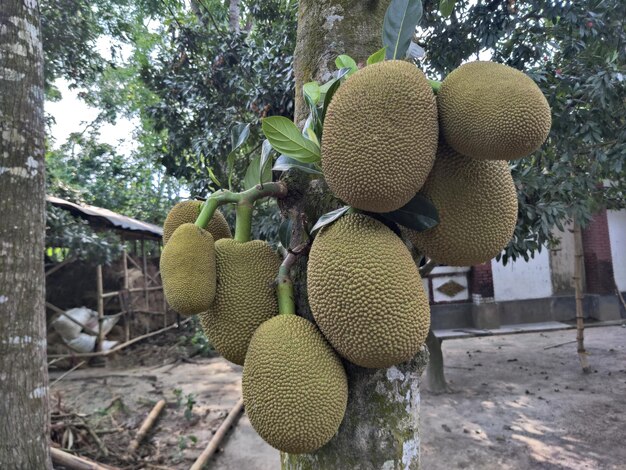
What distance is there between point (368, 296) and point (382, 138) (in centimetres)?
20

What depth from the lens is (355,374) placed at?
0.65m

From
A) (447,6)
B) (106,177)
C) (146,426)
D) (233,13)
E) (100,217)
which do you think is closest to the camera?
(447,6)

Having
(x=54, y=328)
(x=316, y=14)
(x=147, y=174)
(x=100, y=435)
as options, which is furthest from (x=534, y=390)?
(x=147, y=174)

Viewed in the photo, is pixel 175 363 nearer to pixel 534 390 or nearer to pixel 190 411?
pixel 190 411

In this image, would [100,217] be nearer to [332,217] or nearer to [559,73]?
[559,73]

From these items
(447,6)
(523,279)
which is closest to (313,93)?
(447,6)

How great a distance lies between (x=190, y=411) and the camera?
3.65m

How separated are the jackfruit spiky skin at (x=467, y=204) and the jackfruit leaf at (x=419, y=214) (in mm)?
25

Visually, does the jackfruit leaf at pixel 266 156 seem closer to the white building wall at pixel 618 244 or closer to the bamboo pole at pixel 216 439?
the bamboo pole at pixel 216 439

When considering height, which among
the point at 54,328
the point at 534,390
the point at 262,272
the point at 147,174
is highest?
the point at 147,174

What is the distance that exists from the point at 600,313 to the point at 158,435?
22.5ft

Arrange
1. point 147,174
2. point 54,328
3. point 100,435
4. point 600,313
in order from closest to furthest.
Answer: point 100,435 < point 54,328 < point 600,313 < point 147,174

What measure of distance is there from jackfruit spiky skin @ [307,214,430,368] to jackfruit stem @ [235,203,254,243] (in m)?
0.20

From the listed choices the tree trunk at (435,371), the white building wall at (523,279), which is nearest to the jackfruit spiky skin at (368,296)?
the tree trunk at (435,371)
